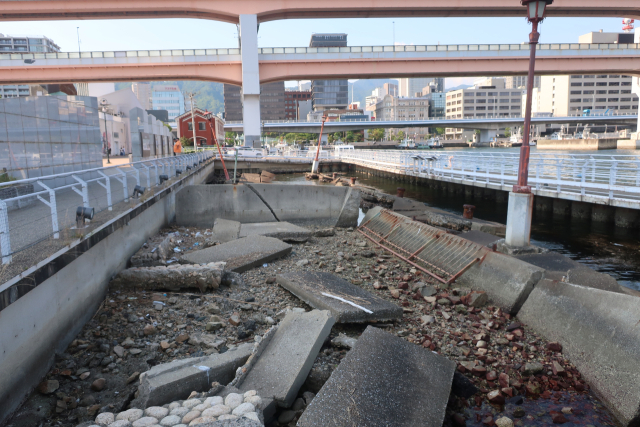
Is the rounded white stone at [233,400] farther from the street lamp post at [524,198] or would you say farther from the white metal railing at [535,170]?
the white metal railing at [535,170]

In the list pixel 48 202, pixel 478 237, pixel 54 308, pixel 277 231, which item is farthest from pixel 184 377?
pixel 478 237

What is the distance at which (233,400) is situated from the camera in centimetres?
379

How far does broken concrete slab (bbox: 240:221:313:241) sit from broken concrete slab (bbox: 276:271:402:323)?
344 cm

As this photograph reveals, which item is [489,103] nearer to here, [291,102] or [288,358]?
[291,102]

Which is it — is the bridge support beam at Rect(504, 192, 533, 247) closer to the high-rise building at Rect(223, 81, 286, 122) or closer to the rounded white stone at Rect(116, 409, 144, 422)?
the rounded white stone at Rect(116, 409, 144, 422)

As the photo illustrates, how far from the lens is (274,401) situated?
4113mm

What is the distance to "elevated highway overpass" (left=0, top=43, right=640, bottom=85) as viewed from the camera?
A: 128 ft

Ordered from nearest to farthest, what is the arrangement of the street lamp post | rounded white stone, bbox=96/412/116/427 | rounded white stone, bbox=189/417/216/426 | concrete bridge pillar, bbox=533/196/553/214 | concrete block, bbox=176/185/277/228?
rounded white stone, bbox=189/417/216/426 → rounded white stone, bbox=96/412/116/427 → the street lamp post → concrete block, bbox=176/185/277/228 → concrete bridge pillar, bbox=533/196/553/214

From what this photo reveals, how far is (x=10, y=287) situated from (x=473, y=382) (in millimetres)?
5084

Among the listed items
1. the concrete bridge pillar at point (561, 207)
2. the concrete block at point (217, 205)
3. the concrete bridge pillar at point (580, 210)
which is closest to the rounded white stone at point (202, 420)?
the concrete block at point (217, 205)

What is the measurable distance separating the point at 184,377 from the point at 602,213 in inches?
590

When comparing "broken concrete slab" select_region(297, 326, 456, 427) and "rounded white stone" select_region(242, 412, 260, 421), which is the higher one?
"rounded white stone" select_region(242, 412, 260, 421)

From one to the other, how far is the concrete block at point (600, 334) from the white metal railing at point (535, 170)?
8284mm

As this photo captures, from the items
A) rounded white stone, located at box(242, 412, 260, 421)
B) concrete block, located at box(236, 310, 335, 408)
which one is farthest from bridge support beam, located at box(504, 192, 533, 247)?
rounded white stone, located at box(242, 412, 260, 421)
